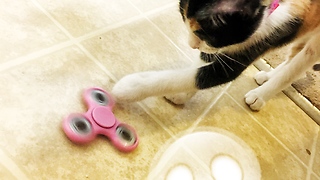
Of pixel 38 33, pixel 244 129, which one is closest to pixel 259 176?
pixel 244 129

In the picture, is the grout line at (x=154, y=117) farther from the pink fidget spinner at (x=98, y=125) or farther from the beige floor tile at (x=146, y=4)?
the beige floor tile at (x=146, y=4)

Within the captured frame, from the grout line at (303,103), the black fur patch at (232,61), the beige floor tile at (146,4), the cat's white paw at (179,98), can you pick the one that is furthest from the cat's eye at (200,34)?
the grout line at (303,103)

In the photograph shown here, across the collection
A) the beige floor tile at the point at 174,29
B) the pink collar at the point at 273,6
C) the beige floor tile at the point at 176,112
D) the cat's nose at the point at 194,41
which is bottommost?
the beige floor tile at the point at 176,112

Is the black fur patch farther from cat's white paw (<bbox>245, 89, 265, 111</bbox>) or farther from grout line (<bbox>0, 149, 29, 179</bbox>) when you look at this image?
grout line (<bbox>0, 149, 29, 179</bbox>)

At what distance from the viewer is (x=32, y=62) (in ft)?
3.37

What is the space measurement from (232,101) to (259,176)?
270mm

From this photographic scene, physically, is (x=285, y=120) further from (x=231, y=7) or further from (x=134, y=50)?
(x=231, y=7)

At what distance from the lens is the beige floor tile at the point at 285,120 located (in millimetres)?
1239

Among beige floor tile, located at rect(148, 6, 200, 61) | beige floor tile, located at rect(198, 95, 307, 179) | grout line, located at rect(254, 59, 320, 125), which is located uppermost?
beige floor tile, located at rect(148, 6, 200, 61)

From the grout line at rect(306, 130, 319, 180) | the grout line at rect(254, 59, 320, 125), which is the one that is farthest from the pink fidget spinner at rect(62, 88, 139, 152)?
the grout line at rect(254, 59, 320, 125)

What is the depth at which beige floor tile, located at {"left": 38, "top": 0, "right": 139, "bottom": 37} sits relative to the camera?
3.95 feet

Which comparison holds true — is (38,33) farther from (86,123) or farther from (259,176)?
(259,176)

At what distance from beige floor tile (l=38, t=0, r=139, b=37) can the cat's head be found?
0.41m

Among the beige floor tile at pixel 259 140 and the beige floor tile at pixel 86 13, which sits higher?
the beige floor tile at pixel 86 13
